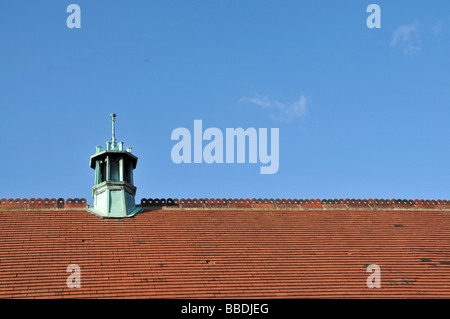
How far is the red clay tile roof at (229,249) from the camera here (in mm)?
21953

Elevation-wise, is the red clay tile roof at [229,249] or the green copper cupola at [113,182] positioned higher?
the green copper cupola at [113,182]

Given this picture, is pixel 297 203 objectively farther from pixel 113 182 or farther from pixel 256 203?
pixel 113 182

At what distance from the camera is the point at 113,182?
29531 mm

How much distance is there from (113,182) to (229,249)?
7.64 meters

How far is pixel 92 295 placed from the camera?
20.6 metres

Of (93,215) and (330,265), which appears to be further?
(93,215)

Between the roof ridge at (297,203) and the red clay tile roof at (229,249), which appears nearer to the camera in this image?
the red clay tile roof at (229,249)

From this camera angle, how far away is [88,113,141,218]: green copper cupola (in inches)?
1110

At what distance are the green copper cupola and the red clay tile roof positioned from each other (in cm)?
73

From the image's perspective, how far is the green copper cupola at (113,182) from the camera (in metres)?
28.2

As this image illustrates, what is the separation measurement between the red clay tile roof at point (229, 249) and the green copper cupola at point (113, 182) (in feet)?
2.39

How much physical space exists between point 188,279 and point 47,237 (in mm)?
6609

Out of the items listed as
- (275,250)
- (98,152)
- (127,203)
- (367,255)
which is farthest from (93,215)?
(367,255)
